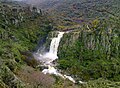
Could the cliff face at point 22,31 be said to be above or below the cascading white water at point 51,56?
above

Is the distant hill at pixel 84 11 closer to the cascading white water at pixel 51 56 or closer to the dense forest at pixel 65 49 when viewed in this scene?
the dense forest at pixel 65 49

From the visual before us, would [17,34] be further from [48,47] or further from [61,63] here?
[61,63]

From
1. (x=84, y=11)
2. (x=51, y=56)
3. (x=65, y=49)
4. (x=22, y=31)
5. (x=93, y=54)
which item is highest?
→ (x=22, y=31)

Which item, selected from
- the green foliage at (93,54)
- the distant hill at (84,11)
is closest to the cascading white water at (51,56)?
the green foliage at (93,54)

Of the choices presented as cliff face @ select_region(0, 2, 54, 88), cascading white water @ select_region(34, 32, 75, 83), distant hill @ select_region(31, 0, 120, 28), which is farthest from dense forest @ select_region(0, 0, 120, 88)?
distant hill @ select_region(31, 0, 120, 28)

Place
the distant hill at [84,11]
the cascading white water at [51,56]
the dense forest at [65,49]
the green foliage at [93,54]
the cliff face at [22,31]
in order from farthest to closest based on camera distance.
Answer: the distant hill at [84,11]
the cliff face at [22,31]
the green foliage at [93,54]
the cascading white water at [51,56]
the dense forest at [65,49]

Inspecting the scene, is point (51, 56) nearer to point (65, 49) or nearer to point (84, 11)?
point (65, 49)

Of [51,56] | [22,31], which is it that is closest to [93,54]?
[51,56]

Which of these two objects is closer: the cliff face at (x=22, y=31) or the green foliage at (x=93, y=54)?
the green foliage at (x=93, y=54)

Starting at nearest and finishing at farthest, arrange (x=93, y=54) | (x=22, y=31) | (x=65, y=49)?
1. (x=93, y=54)
2. (x=65, y=49)
3. (x=22, y=31)

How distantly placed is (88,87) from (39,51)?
4270 cm

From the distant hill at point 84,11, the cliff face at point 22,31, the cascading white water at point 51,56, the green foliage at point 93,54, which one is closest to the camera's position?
the cascading white water at point 51,56

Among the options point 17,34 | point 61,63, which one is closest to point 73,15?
point 17,34

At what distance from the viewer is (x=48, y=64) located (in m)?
82.9
